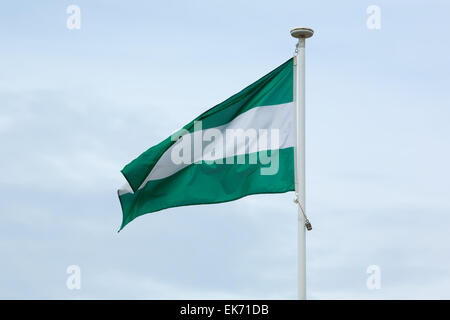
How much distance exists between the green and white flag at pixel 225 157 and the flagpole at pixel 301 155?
165 mm

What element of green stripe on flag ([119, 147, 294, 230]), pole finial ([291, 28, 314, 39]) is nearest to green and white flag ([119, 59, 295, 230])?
green stripe on flag ([119, 147, 294, 230])

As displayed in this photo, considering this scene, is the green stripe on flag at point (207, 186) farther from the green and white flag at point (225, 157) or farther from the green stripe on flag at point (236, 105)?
the green stripe on flag at point (236, 105)

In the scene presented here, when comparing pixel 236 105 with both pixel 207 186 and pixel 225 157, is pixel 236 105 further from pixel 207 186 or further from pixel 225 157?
pixel 207 186

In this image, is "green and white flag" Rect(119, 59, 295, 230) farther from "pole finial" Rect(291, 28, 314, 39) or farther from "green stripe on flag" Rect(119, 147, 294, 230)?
"pole finial" Rect(291, 28, 314, 39)

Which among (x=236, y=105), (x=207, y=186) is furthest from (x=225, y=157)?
(x=236, y=105)

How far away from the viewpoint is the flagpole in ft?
47.2

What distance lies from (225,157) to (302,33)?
9.58 ft

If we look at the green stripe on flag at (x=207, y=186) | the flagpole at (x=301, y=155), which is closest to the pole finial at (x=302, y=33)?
the flagpole at (x=301, y=155)

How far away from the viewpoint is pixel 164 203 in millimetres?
16062

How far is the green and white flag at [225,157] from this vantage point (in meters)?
15.2

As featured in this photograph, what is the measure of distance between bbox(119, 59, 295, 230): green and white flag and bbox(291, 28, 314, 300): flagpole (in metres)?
0.17
